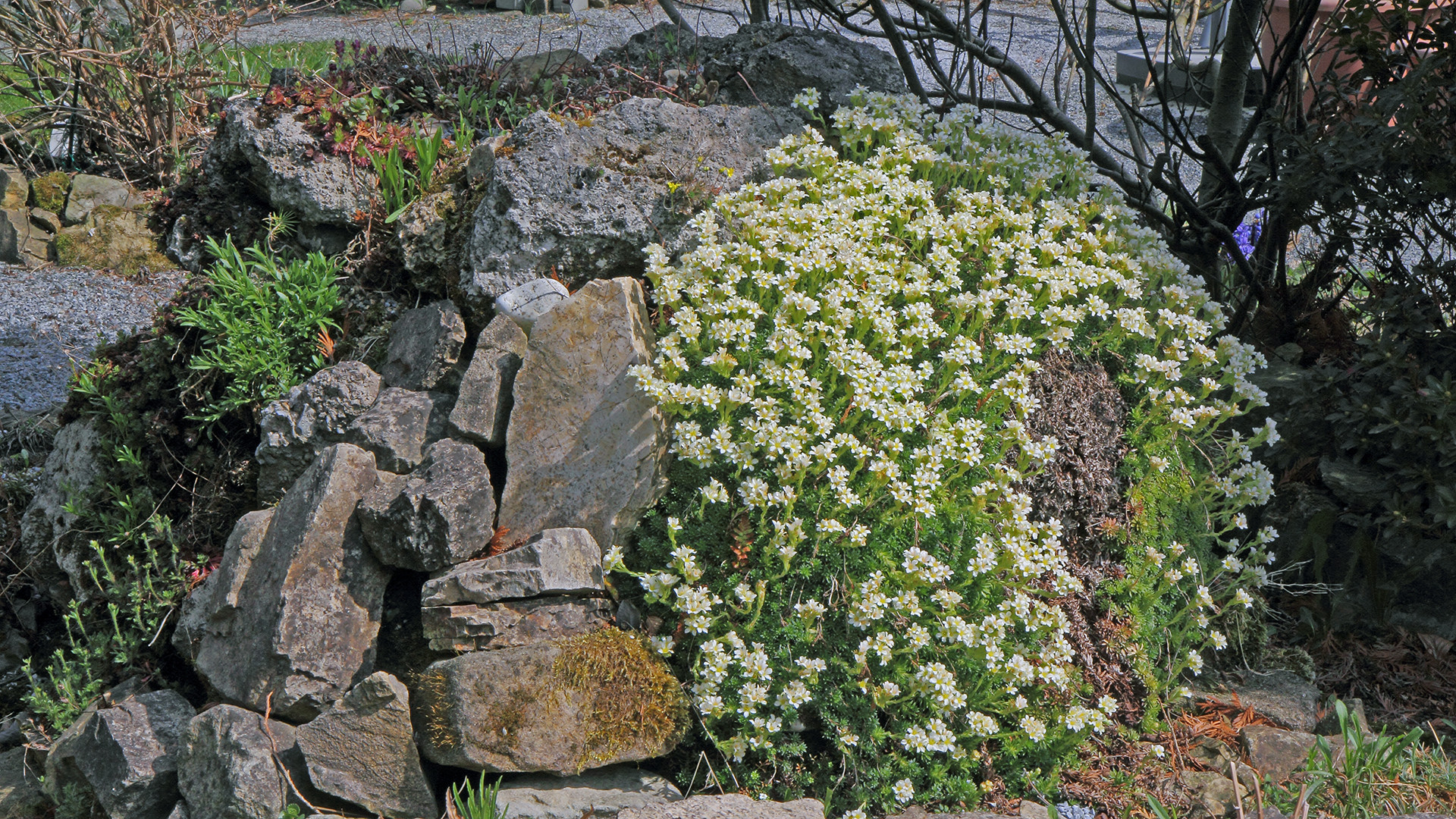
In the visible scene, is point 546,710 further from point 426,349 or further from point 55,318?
point 55,318

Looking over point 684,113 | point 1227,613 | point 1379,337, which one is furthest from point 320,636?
point 1379,337

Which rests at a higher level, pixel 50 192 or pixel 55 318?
pixel 50 192

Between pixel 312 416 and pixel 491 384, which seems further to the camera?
pixel 312 416

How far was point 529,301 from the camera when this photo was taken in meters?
3.69

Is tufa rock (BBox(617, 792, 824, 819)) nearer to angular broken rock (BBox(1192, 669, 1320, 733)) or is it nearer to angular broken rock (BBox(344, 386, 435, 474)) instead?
angular broken rock (BBox(344, 386, 435, 474))

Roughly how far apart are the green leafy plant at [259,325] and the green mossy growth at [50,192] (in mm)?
4598

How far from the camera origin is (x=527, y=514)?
343 cm

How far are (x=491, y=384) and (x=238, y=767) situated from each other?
4.74ft

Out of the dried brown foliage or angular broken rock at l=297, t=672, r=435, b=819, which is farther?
the dried brown foliage

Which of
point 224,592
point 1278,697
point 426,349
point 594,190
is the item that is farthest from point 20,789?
point 1278,697

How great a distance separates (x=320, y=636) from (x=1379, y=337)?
14.0 feet

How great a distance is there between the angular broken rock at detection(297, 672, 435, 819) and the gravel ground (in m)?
3.33

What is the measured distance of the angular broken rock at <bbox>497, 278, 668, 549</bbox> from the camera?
3.41 m

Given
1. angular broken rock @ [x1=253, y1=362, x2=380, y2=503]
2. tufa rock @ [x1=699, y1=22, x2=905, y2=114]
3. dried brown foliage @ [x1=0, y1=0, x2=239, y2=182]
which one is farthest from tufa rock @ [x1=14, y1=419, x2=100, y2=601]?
tufa rock @ [x1=699, y1=22, x2=905, y2=114]
